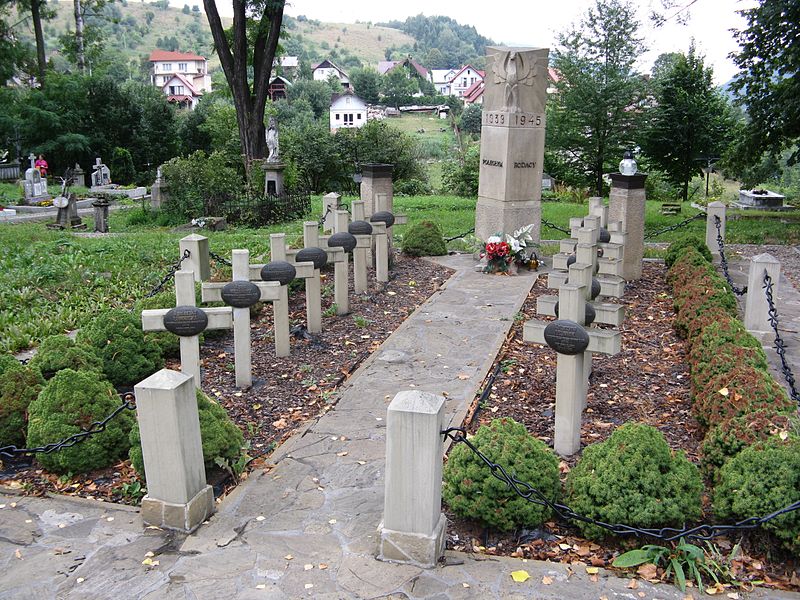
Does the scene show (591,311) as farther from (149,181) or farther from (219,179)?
(149,181)

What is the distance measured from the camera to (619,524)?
4176 mm

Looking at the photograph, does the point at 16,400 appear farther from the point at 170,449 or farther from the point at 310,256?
the point at 310,256

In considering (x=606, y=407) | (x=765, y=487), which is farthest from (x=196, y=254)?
(x=765, y=487)

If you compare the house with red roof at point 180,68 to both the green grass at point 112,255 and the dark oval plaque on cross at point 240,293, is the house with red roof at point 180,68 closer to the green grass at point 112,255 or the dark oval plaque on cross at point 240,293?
the green grass at point 112,255

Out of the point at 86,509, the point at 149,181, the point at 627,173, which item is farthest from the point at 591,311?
the point at 149,181

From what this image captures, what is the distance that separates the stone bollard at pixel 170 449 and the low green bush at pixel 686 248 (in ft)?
27.8

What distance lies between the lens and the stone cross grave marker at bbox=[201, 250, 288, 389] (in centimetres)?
685

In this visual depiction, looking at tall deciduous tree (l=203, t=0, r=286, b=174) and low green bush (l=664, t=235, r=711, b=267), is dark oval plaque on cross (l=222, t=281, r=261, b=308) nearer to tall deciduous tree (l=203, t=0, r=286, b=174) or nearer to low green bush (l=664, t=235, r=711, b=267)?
low green bush (l=664, t=235, r=711, b=267)

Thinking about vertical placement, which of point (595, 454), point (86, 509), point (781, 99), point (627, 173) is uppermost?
point (781, 99)

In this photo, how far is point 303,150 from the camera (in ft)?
93.5

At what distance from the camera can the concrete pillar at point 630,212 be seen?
36.5ft

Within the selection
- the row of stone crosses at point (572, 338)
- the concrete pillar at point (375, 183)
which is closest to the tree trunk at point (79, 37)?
the concrete pillar at point (375, 183)

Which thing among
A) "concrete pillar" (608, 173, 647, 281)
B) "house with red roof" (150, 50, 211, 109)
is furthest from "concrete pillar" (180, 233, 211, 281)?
"house with red roof" (150, 50, 211, 109)

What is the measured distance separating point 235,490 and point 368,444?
1141 millimetres
